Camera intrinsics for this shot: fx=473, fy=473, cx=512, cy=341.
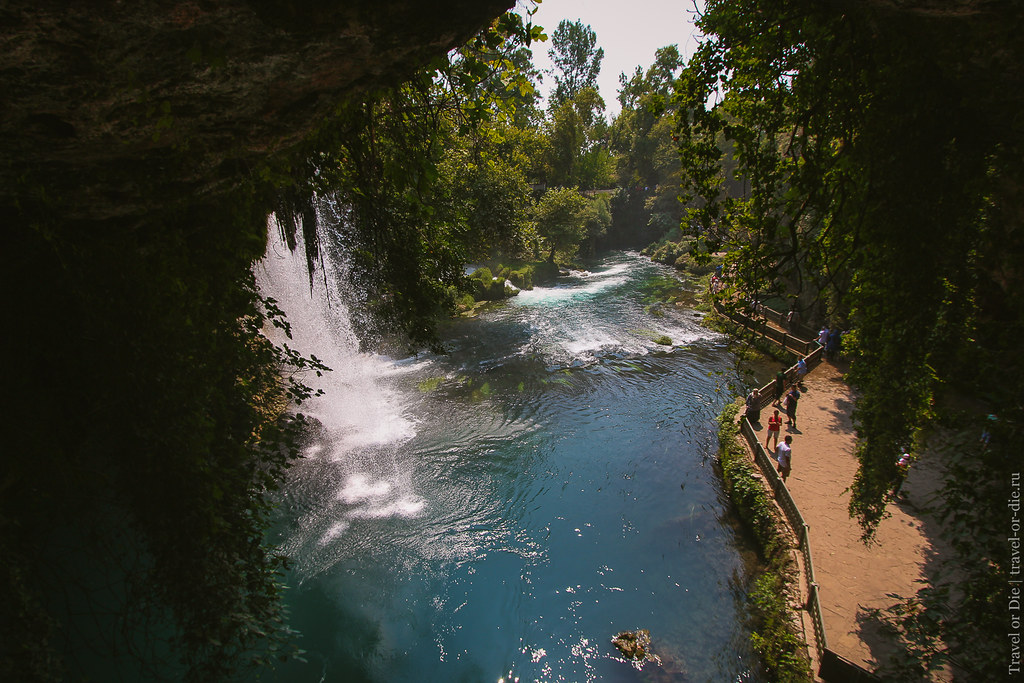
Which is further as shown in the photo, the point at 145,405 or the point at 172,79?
the point at 145,405

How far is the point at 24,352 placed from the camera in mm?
3879

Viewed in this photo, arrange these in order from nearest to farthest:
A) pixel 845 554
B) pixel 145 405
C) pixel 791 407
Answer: pixel 145 405, pixel 845 554, pixel 791 407

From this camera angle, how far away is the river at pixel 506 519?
8609 mm

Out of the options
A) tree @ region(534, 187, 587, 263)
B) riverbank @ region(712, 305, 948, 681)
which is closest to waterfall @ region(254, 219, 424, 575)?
riverbank @ region(712, 305, 948, 681)

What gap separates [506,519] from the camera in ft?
37.7

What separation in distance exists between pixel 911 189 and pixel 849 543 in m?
7.79

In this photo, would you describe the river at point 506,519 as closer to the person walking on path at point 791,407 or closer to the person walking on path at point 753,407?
the person walking on path at point 753,407

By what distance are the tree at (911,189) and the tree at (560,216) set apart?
27.4 meters

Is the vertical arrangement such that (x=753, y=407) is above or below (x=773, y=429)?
above

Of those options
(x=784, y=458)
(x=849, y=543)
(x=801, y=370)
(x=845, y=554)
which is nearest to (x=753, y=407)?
(x=784, y=458)

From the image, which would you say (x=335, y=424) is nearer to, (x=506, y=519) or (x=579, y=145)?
(x=506, y=519)

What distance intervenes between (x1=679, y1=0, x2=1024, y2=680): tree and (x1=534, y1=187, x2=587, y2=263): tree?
2744cm

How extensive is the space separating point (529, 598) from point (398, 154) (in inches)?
339

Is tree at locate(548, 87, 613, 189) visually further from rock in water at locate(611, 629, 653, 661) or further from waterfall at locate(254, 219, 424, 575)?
rock in water at locate(611, 629, 653, 661)
